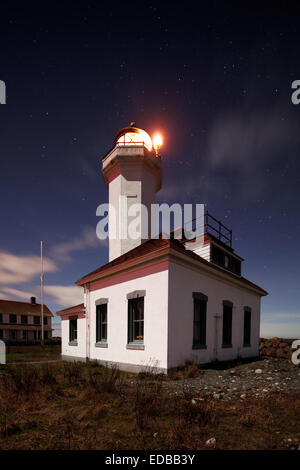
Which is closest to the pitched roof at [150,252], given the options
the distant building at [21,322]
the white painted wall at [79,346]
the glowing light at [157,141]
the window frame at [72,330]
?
the white painted wall at [79,346]

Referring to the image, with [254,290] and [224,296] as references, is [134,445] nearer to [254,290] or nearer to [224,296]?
[224,296]

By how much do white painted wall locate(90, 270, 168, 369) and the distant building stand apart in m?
29.7

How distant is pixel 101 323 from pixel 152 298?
4491mm

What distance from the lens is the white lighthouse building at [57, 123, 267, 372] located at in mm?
8250

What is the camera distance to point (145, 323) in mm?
8633

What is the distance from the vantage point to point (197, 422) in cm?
375

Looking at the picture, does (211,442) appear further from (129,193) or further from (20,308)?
(20,308)

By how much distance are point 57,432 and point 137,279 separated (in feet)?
19.5

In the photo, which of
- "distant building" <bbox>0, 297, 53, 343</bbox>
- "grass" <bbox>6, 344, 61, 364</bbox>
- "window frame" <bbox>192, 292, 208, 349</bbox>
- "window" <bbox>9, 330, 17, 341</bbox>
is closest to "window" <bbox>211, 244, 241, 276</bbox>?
"window frame" <bbox>192, 292, 208, 349</bbox>

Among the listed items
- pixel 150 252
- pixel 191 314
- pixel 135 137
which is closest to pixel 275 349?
pixel 191 314

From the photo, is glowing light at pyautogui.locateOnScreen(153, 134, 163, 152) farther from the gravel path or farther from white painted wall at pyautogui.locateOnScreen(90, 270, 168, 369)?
the gravel path

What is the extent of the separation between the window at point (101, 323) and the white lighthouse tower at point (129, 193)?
374 cm

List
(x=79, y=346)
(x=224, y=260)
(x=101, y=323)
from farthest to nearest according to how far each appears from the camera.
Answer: (x=224, y=260)
(x=79, y=346)
(x=101, y=323)
